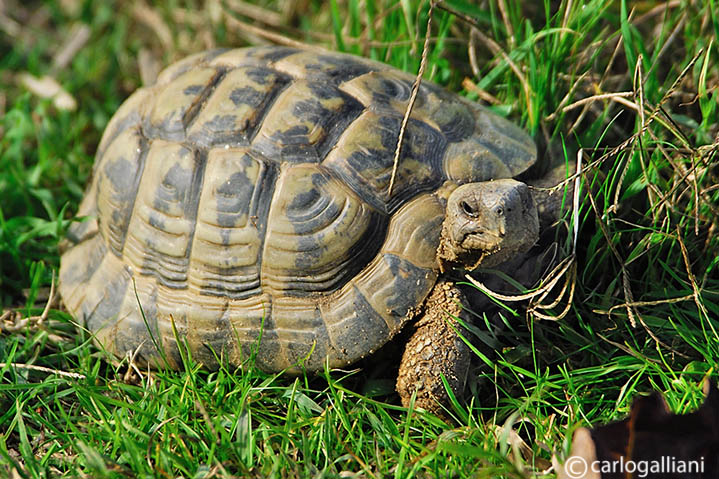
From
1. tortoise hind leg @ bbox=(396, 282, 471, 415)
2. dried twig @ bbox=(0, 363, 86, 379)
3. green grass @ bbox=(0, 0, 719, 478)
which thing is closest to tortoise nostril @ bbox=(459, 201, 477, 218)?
tortoise hind leg @ bbox=(396, 282, 471, 415)

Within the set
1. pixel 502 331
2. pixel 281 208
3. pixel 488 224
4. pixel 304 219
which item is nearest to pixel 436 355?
pixel 502 331

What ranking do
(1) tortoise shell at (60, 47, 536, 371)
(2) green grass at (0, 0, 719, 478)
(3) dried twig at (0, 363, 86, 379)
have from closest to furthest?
(2) green grass at (0, 0, 719, 478) < (1) tortoise shell at (60, 47, 536, 371) < (3) dried twig at (0, 363, 86, 379)

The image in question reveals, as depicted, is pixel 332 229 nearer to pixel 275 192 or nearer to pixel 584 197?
pixel 275 192

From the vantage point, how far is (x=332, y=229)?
2838 millimetres

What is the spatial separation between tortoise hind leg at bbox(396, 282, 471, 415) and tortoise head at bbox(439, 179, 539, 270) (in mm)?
174

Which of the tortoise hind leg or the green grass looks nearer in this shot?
the green grass

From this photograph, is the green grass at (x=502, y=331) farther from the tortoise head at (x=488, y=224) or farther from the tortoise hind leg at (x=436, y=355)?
the tortoise head at (x=488, y=224)

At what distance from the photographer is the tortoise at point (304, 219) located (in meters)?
2.78

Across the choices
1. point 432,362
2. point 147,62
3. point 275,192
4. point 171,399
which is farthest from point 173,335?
point 147,62

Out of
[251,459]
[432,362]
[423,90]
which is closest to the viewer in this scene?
[251,459]

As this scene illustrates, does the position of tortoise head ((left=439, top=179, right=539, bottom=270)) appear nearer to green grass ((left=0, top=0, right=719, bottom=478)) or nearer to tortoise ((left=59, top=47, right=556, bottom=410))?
tortoise ((left=59, top=47, right=556, bottom=410))

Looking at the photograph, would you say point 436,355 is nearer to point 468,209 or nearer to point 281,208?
point 468,209

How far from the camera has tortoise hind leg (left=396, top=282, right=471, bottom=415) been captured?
107 inches

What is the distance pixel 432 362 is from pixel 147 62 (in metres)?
3.48
